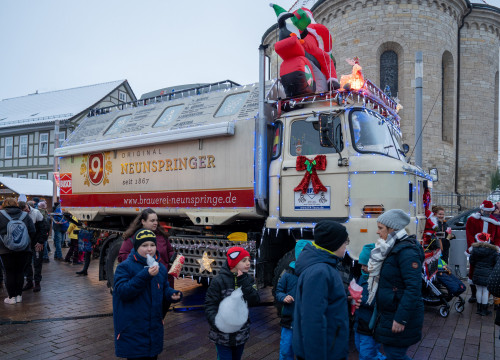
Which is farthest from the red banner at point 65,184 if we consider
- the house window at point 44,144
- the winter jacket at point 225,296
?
the house window at point 44,144

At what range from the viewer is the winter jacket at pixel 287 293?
12.1 ft

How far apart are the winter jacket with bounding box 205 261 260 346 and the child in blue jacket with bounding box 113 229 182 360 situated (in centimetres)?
44

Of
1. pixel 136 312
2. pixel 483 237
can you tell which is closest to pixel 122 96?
pixel 483 237

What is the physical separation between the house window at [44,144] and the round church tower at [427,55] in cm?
1860

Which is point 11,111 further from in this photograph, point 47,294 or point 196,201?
point 196,201

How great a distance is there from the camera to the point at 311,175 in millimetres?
5703

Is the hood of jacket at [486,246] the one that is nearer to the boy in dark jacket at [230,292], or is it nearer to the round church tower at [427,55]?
the boy in dark jacket at [230,292]

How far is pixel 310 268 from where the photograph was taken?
274 centimetres

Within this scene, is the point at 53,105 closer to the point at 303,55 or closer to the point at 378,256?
the point at 303,55

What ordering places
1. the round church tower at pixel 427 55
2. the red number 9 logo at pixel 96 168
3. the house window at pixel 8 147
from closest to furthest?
the red number 9 logo at pixel 96 168 → the round church tower at pixel 427 55 → the house window at pixel 8 147

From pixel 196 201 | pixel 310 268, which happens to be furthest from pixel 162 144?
pixel 310 268

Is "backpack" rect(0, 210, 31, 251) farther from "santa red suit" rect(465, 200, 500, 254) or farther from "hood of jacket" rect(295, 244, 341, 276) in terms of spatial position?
"santa red suit" rect(465, 200, 500, 254)

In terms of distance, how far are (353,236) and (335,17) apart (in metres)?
18.3

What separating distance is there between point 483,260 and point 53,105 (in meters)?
33.1
